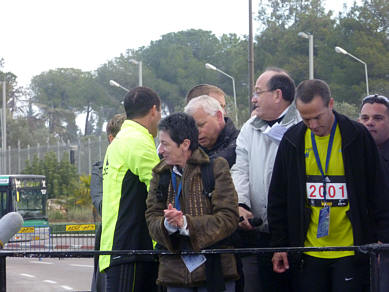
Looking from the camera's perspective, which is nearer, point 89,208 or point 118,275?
point 118,275

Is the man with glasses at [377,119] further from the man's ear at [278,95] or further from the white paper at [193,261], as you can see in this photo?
the white paper at [193,261]

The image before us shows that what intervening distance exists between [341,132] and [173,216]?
1127mm

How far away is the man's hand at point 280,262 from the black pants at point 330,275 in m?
0.11

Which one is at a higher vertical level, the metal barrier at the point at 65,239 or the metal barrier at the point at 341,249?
the metal barrier at the point at 341,249

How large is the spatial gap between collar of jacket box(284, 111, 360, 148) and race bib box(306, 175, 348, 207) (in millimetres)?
205

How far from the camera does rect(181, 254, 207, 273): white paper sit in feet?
13.7

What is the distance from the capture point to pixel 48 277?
66.0ft

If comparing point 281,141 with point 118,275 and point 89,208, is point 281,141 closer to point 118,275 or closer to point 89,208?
point 118,275

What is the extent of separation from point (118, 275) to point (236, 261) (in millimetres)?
692

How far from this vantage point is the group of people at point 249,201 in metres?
4.21

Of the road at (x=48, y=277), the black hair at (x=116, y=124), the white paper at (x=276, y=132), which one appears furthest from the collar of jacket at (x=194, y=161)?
the road at (x=48, y=277)

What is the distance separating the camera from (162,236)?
4.17m

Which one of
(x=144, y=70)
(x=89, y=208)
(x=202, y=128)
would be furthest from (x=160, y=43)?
(x=202, y=128)

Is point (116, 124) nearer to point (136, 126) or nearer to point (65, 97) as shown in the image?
point (136, 126)
